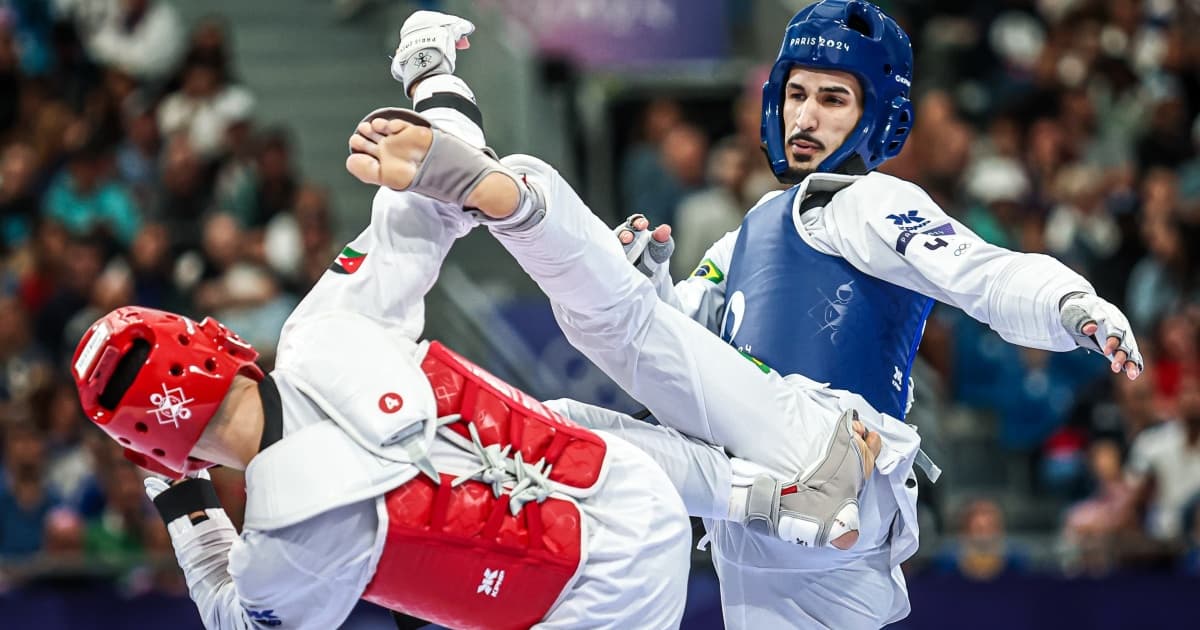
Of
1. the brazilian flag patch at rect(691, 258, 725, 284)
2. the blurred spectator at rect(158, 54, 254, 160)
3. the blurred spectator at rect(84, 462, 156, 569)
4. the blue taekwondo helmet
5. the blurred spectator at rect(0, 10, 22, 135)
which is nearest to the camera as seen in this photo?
the blue taekwondo helmet

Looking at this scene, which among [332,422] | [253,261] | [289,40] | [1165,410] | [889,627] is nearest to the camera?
[332,422]

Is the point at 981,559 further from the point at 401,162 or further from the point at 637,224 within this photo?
the point at 401,162

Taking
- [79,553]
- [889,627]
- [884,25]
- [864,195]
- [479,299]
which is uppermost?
Answer: [884,25]

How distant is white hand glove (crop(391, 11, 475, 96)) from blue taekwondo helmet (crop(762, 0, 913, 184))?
1.21 meters

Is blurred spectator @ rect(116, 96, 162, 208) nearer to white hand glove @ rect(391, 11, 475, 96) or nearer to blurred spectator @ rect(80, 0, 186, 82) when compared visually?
blurred spectator @ rect(80, 0, 186, 82)

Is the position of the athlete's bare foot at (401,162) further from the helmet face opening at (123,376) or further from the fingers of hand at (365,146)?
the helmet face opening at (123,376)

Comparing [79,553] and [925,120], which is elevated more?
[925,120]

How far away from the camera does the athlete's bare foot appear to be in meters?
4.10

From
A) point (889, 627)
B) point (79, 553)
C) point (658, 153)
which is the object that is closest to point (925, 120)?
point (658, 153)

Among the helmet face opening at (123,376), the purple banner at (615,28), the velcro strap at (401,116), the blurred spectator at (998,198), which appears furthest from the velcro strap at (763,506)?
the purple banner at (615,28)

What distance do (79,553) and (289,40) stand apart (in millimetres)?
5299

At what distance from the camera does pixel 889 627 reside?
25.1 feet

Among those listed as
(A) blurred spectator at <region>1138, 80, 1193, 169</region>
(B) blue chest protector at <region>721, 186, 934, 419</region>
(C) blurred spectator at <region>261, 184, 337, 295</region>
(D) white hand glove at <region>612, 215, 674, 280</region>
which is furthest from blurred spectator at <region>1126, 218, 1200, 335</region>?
(D) white hand glove at <region>612, 215, 674, 280</region>

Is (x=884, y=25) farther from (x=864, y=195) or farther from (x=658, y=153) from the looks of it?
(x=658, y=153)
